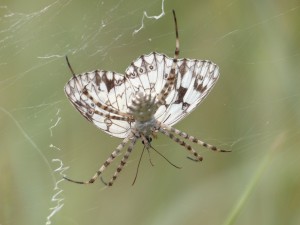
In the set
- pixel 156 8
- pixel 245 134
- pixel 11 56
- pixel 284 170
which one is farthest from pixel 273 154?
pixel 11 56

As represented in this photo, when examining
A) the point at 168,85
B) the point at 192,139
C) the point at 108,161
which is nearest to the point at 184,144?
the point at 192,139

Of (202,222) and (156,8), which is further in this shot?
(156,8)

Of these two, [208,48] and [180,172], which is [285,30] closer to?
[208,48]

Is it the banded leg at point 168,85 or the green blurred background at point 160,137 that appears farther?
the green blurred background at point 160,137

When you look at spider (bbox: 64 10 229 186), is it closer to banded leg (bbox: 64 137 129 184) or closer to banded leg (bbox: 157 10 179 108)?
banded leg (bbox: 157 10 179 108)

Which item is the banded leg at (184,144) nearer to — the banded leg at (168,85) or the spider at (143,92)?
the spider at (143,92)

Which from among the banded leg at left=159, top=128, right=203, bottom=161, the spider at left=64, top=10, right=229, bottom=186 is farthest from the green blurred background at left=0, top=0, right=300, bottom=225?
the spider at left=64, top=10, right=229, bottom=186

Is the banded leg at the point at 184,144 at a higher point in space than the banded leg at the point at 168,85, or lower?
lower

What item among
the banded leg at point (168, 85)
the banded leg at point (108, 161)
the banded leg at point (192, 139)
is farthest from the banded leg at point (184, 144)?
the banded leg at point (168, 85)

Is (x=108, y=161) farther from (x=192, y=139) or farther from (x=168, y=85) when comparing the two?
(x=168, y=85)
